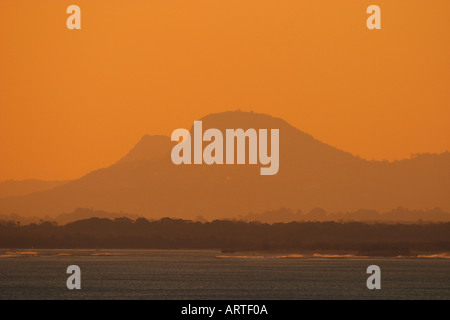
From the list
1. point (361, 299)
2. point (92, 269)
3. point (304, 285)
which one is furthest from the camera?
point (92, 269)
